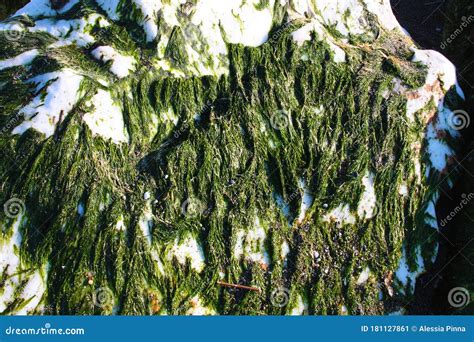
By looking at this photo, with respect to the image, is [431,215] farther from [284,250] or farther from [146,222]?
[146,222]

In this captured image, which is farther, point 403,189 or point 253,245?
point 403,189

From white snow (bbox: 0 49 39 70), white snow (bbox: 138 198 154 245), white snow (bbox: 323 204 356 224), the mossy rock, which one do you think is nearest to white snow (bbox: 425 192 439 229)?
the mossy rock

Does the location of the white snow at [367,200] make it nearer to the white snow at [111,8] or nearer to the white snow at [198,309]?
the white snow at [198,309]
